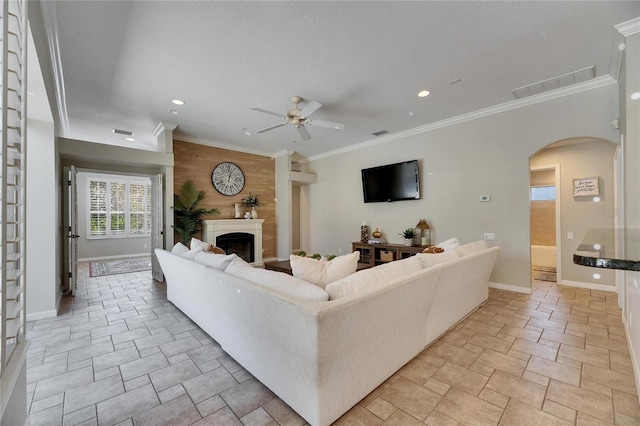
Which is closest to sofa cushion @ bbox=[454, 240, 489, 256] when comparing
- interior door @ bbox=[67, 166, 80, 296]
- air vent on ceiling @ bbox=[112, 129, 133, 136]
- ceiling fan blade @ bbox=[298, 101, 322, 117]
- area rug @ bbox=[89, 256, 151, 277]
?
ceiling fan blade @ bbox=[298, 101, 322, 117]

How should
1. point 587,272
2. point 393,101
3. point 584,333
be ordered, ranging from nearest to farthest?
point 584,333
point 393,101
point 587,272

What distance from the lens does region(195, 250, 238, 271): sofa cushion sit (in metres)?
2.36

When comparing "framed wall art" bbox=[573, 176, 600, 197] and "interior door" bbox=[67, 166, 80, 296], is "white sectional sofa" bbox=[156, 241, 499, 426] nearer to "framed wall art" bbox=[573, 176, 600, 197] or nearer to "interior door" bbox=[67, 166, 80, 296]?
"interior door" bbox=[67, 166, 80, 296]

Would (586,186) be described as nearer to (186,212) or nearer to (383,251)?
(383,251)

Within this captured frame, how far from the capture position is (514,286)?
165 inches

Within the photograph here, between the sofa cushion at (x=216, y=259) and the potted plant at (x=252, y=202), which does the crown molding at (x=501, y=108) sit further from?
the sofa cushion at (x=216, y=259)

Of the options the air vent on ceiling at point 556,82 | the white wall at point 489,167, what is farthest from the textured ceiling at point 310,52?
the white wall at point 489,167

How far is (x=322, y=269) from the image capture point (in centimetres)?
227

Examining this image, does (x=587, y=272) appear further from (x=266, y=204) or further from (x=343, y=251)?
(x=266, y=204)

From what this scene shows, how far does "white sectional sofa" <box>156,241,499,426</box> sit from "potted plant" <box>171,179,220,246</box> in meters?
2.91

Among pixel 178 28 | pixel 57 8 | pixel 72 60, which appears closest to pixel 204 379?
pixel 178 28

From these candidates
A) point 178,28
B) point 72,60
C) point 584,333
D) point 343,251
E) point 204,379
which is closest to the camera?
point 204,379

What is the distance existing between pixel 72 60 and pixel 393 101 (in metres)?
3.94

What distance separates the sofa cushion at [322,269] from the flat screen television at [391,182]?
3.46 metres
